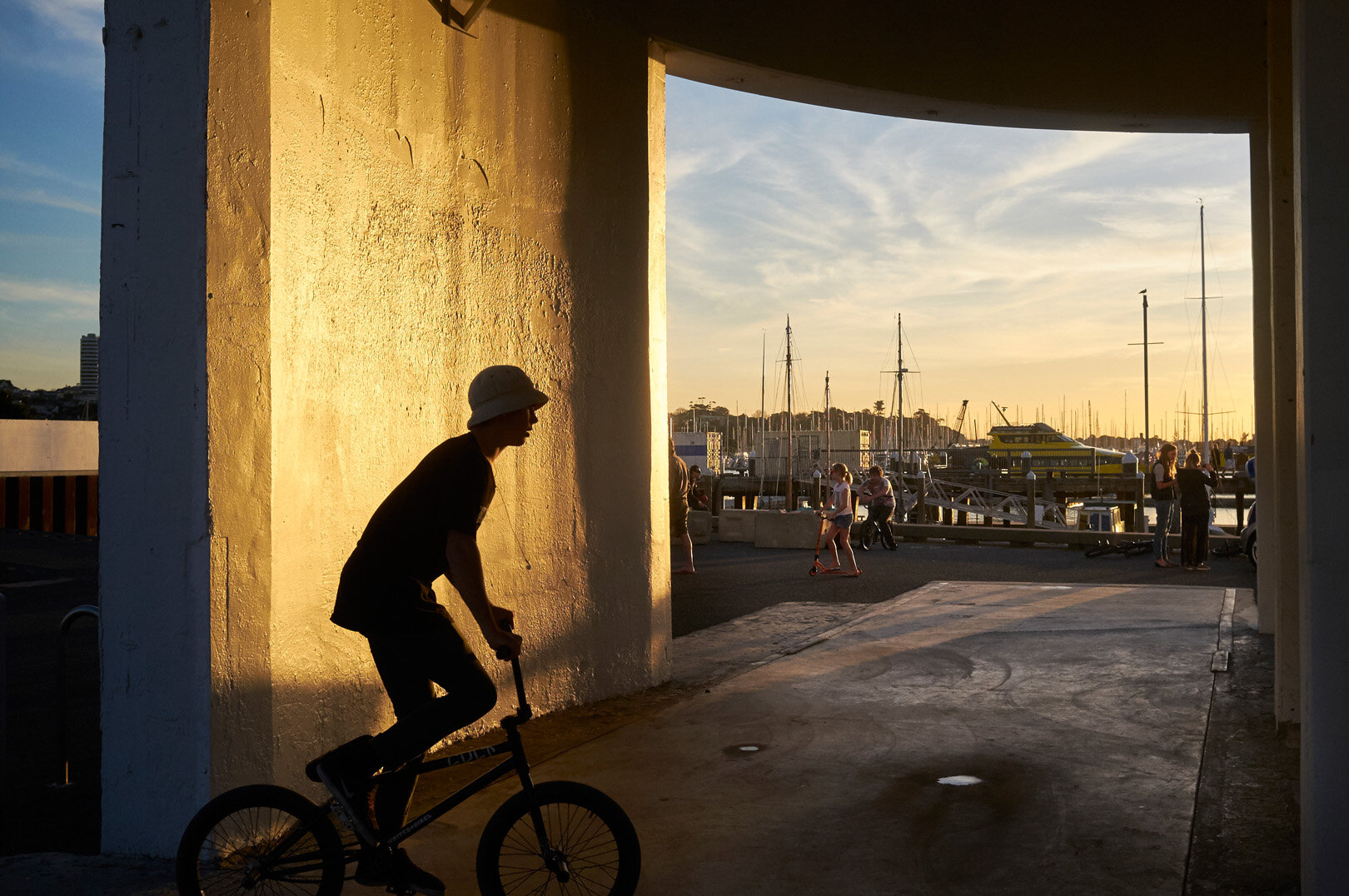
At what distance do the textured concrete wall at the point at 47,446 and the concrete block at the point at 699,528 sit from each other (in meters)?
14.3

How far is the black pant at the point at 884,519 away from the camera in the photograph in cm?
2023

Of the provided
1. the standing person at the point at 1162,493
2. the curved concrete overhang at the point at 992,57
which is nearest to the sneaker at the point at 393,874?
the curved concrete overhang at the point at 992,57

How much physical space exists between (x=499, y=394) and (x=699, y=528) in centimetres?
1844

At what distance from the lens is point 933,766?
5590 millimetres

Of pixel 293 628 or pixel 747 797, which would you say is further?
pixel 747 797

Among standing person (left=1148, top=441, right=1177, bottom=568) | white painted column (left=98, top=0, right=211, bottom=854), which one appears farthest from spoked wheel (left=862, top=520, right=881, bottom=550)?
white painted column (left=98, top=0, right=211, bottom=854)

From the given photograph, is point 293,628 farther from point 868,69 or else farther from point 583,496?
point 868,69

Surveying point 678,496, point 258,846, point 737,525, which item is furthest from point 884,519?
point 258,846

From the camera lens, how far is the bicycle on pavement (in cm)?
336

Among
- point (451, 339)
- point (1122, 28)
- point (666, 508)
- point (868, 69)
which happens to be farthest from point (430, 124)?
point (1122, 28)

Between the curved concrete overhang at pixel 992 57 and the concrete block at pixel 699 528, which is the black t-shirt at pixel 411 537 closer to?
the curved concrete overhang at pixel 992 57

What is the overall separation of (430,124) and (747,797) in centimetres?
397

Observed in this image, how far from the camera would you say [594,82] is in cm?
732

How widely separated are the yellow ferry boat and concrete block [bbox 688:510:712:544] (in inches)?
1864
